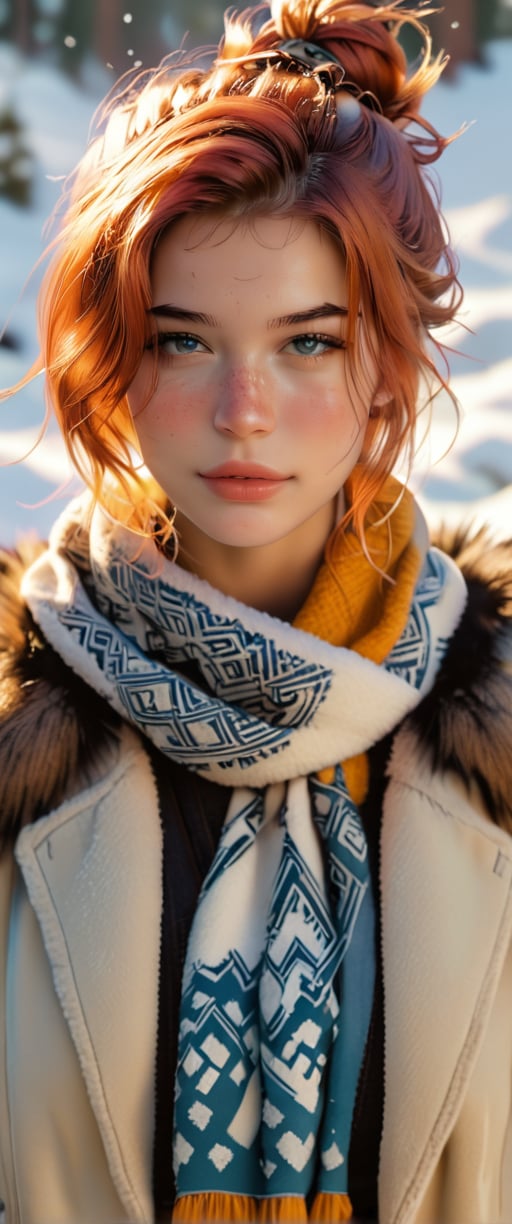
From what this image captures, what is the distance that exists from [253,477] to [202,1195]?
0.64 m

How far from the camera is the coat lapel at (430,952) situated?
3.61ft

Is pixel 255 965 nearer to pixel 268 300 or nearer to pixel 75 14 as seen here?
pixel 268 300

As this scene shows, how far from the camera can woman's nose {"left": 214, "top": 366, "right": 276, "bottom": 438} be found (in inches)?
40.5

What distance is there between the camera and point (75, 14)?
1.42 meters

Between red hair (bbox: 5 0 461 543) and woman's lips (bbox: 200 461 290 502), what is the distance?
0.38 ft

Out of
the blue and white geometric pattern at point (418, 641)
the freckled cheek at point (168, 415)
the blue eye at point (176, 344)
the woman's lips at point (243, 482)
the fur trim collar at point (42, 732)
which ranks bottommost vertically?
the fur trim collar at point (42, 732)

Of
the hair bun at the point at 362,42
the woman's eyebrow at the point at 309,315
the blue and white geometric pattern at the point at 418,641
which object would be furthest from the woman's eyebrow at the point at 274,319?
the blue and white geometric pattern at the point at 418,641

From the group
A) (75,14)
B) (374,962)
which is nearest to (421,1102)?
(374,962)

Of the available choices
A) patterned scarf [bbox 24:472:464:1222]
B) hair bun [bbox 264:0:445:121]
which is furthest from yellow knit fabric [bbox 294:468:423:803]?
hair bun [bbox 264:0:445:121]

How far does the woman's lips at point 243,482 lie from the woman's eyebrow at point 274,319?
12cm

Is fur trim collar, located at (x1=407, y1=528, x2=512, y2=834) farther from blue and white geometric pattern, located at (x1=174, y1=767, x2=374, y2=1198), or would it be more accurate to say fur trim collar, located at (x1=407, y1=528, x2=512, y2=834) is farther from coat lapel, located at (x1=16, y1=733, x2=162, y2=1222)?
coat lapel, located at (x1=16, y1=733, x2=162, y2=1222)

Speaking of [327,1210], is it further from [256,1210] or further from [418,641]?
[418,641]

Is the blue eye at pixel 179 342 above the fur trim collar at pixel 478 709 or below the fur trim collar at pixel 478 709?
above

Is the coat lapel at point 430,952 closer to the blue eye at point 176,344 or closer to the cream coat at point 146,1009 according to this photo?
the cream coat at point 146,1009
